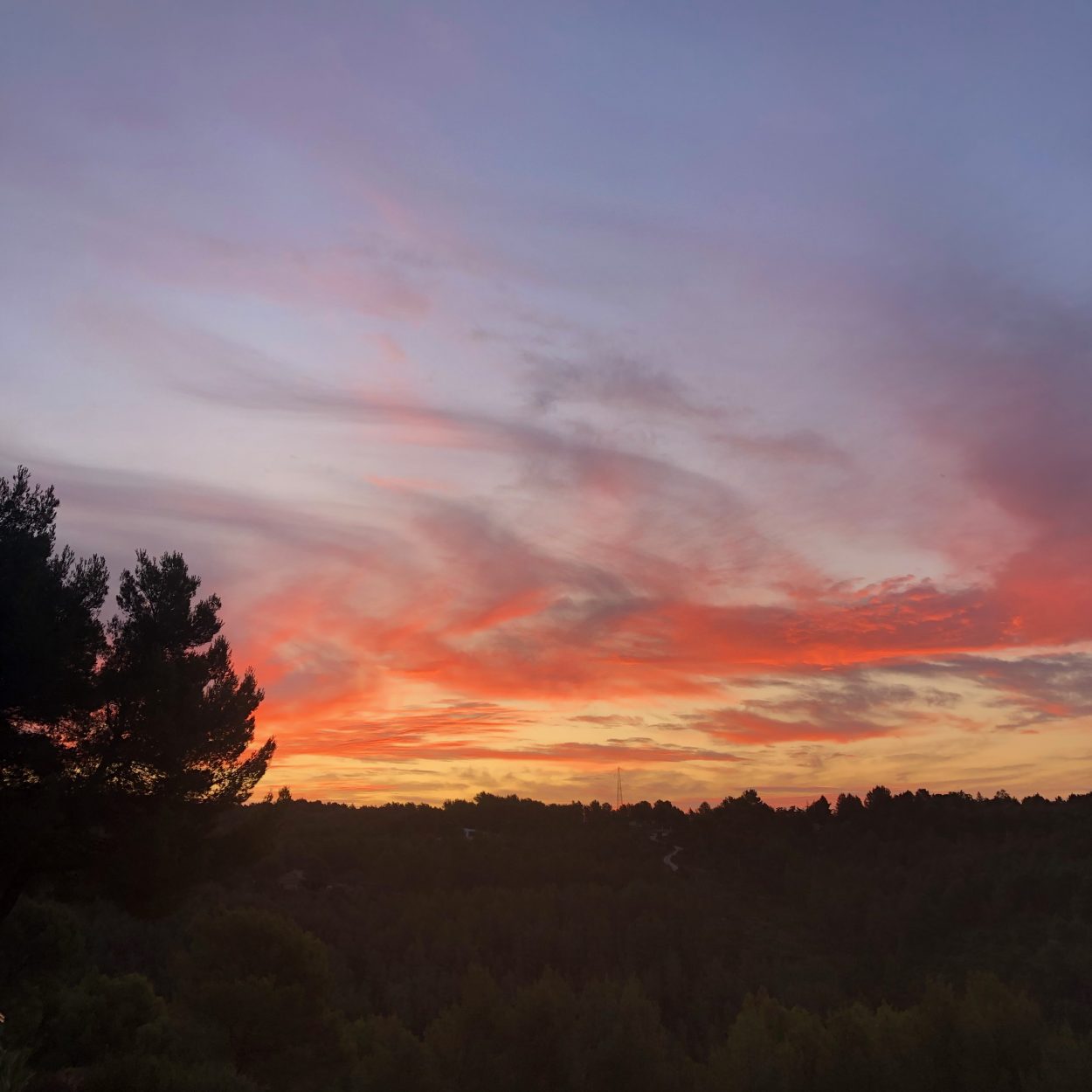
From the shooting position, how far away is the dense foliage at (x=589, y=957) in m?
29.7

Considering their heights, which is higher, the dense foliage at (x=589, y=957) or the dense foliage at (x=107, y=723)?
the dense foliage at (x=107, y=723)

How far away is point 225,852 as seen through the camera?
2105cm

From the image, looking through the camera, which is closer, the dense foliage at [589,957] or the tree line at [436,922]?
the tree line at [436,922]

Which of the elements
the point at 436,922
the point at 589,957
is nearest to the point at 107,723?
the point at 436,922

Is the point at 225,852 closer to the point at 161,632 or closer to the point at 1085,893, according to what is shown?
the point at 161,632

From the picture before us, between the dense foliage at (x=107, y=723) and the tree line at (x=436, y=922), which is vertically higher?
the dense foliage at (x=107, y=723)

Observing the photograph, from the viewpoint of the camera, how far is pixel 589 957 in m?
91.8

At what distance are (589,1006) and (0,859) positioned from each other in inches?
1609

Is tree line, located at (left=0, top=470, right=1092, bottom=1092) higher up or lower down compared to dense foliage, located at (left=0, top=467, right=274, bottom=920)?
lower down

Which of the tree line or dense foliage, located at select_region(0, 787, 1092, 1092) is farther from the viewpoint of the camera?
dense foliage, located at select_region(0, 787, 1092, 1092)

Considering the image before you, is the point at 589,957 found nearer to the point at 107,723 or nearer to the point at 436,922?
the point at 436,922

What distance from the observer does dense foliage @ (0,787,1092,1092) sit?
29703 millimetres

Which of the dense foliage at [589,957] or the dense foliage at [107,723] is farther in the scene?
the dense foliage at [589,957]

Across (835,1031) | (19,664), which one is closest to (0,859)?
(19,664)
